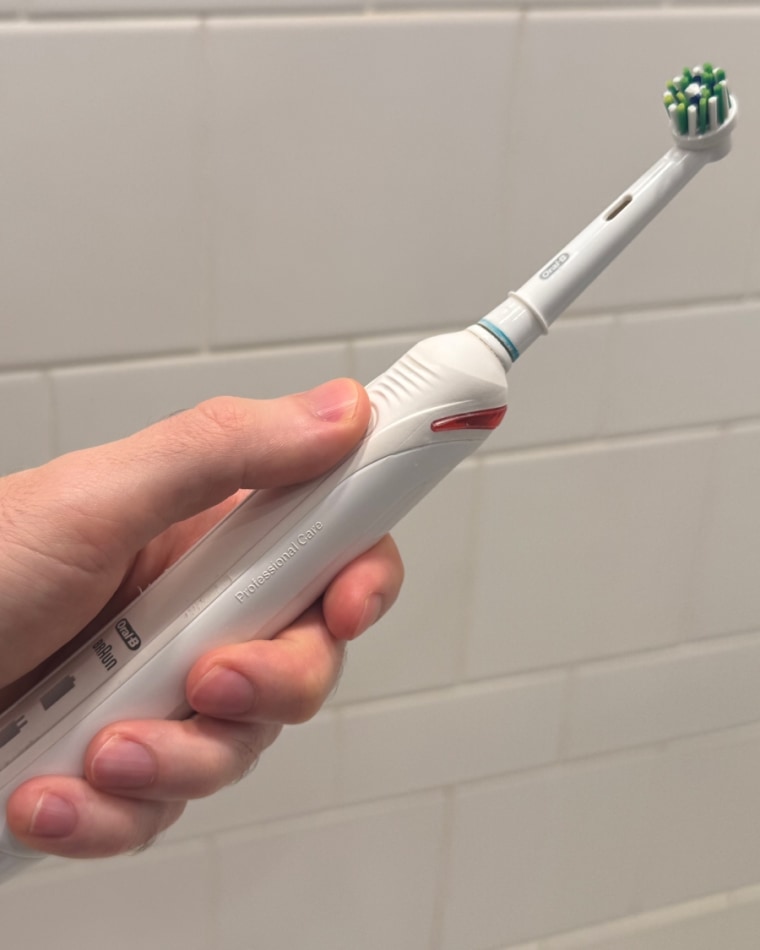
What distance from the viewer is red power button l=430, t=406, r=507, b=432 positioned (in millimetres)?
363

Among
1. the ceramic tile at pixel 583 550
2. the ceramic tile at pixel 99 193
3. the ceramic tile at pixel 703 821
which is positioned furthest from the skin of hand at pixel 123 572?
the ceramic tile at pixel 703 821

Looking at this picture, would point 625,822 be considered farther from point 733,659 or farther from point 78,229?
point 78,229

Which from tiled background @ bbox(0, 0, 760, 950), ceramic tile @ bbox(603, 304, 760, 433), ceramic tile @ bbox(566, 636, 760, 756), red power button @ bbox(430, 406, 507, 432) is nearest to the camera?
red power button @ bbox(430, 406, 507, 432)

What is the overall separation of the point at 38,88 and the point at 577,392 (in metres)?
0.34

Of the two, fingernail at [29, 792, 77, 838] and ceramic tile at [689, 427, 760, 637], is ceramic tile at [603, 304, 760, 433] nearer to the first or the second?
ceramic tile at [689, 427, 760, 637]

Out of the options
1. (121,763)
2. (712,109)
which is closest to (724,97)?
(712,109)

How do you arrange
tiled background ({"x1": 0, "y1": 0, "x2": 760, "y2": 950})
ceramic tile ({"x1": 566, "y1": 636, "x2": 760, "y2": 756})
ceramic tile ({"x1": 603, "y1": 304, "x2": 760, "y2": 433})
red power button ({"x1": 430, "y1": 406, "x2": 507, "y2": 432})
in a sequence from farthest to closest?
1. ceramic tile ({"x1": 566, "y1": 636, "x2": 760, "y2": 756})
2. ceramic tile ({"x1": 603, "y1": 304, "x2": 760, "y2": 433})
3. tiled background ({"x1": 0, "y1": 0, "x2": 760, "y2": 950})
4. red power button ({"x1": 430, "y1": 406, "x2": 507, "y2": 432})

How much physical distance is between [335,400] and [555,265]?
10 cm

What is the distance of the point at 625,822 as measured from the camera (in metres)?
0.78

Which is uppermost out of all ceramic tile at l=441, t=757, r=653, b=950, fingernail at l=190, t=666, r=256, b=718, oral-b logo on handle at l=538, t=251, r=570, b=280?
oral-b logo on handle at l=538, t=251, r=570, b=280

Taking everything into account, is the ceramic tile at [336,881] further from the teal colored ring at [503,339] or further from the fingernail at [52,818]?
the teal colored ring at [503,339]

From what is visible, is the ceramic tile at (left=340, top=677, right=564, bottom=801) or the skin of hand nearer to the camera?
the skin of hand

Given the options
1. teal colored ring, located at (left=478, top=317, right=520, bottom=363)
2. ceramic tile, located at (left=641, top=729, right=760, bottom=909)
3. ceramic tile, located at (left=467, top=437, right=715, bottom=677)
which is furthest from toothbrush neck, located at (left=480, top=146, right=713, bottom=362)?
ceramic tile, located at (left=641, top=729, right=760, bottom=909)

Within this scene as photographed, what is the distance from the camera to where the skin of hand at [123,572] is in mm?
384
